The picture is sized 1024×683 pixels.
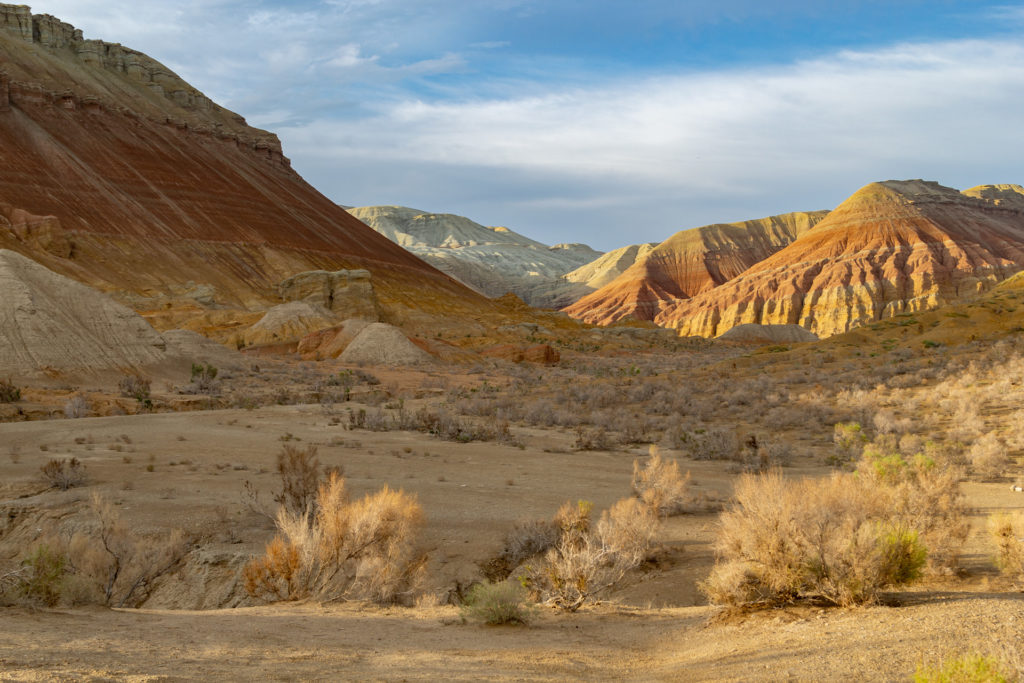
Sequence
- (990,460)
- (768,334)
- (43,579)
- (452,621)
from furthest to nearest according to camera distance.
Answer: (768,334) → (990,460) → (452,621) → (43,579)

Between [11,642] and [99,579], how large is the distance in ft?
8.79

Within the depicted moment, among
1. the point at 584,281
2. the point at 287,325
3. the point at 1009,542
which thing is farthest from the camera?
the point at 584,281

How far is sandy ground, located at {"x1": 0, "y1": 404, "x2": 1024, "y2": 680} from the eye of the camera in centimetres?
424

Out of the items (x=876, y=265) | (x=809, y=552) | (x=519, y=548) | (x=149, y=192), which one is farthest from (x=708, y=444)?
(x=876, y=265)

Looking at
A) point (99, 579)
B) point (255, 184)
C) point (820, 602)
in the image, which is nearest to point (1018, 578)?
point (820, 602)

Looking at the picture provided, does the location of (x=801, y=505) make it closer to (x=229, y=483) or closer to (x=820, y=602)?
(x=820, y=602)

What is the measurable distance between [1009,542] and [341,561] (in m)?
5.77

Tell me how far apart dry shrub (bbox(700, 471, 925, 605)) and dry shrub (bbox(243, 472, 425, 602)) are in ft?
8.97

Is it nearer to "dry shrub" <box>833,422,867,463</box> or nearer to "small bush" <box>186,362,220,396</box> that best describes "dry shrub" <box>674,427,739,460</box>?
"dry shrub" <box>833,422,867,463</box>

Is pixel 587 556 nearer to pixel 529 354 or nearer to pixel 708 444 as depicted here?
pixel 708 444

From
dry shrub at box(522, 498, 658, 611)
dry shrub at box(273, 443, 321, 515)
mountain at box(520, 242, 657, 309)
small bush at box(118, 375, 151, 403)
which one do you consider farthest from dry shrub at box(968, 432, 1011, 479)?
mountain at box(520, 242, 657, 309)

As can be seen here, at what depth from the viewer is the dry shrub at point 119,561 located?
21.9 feet

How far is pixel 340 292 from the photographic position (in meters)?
55.8

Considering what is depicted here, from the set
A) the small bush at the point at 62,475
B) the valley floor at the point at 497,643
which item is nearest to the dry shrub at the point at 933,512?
the valley floor at the point at 497,643
